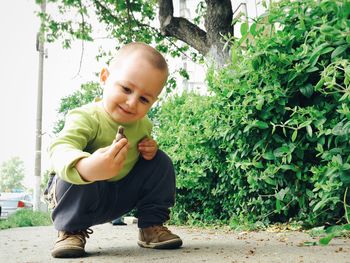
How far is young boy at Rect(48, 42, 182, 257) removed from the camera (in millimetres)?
1844

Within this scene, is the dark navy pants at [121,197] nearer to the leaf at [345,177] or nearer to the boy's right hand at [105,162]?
the boy's right hand at [105,162]

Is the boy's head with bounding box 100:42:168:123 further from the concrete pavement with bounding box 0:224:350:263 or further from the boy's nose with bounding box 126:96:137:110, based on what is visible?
the concrete pavement with bounding box 0:224:350:263

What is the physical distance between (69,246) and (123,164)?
0.49m

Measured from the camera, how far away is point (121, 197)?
6.98 ft

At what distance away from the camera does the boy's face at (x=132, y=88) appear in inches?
73.0

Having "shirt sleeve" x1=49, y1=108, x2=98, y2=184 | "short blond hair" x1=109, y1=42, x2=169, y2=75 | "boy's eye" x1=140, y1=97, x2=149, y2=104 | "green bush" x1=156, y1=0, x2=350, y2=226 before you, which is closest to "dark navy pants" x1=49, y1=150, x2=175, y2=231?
"shirt sleeve" x1=49, y1=108, x2=98, y2=184

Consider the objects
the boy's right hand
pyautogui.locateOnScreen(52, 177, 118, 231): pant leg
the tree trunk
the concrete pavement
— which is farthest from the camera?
the tree trunk

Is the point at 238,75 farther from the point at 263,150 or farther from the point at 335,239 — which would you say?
the point at 335,239

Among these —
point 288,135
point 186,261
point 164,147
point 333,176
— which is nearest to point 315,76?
point 288,135

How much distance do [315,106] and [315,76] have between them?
0.61ft

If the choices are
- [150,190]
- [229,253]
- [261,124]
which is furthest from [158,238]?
[261,124]

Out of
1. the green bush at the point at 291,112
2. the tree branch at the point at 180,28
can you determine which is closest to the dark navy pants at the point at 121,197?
the green bush at the point at 291,112

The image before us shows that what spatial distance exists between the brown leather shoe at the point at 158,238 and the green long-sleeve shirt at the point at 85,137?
35cm

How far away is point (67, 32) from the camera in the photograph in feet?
28.9
